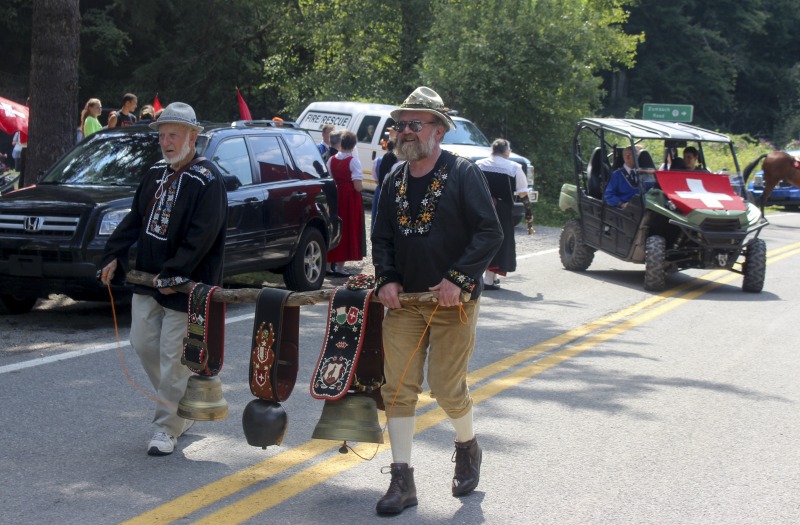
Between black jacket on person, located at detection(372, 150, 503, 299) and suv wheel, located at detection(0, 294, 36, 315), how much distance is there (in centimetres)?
640

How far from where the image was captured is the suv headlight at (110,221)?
9672 mm

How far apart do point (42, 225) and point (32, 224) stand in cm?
10

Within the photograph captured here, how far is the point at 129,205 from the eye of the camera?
9.89 meters

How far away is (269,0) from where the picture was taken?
3253 centimetres

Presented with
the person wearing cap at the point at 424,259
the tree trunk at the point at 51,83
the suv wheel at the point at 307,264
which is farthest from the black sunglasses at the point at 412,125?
the tree trunk at the point at 51,83

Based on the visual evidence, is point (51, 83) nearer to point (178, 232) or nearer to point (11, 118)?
point (11, 118)

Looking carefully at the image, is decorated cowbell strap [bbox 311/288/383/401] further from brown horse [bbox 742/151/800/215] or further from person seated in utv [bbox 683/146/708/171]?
person seated in utv [bbox 683/146/708/171]

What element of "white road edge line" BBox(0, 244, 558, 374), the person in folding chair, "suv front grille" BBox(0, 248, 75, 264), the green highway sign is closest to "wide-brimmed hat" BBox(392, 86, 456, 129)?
"white road edge line" BBox(0, 244, 558, 374)

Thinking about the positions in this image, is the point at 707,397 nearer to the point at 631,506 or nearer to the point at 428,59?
the point at 631,506

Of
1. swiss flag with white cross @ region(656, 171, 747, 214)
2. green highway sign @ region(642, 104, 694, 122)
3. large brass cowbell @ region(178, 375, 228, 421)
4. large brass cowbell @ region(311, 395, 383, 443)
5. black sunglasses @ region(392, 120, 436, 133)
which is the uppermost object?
green highway sign @ region(642, 104, 694, 122)

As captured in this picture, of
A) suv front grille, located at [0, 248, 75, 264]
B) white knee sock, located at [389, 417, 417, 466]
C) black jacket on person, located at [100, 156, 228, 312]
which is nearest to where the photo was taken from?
white knee sock, located at [389, 417, 417, 466]

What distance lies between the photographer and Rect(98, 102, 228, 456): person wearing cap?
586 centimetres

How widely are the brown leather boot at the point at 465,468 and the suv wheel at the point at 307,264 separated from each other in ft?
22.4

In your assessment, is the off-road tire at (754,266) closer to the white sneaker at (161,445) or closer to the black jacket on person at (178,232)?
the black jacket on person at (178,232)
